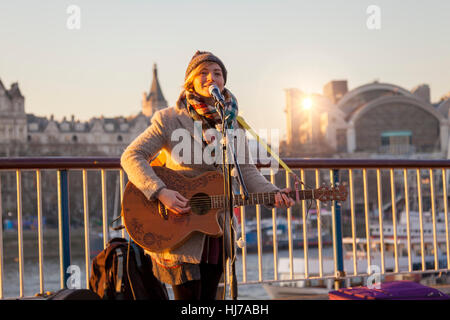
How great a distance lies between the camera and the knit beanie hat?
303cm

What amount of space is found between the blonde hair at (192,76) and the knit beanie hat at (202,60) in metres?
0.01

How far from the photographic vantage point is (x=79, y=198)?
151 ft

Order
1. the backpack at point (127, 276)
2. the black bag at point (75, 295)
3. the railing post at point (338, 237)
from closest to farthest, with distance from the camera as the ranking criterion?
the black bag at point (75, 295), the backpack at point (127, 276), the railing post at point (338, 237)

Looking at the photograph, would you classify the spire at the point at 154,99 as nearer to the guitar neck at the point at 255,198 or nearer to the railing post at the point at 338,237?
the railing post at the point at 338,237

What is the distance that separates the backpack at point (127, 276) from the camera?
3176mm

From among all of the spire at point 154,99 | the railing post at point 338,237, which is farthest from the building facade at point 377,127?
the railing post at point 338,237

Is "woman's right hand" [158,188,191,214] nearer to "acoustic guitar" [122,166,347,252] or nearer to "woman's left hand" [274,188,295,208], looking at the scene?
"acoustic guitar" [122,166,347,252]

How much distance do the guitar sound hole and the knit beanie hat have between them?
599 mm

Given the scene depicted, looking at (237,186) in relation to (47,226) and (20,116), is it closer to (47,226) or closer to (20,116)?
(47,226)

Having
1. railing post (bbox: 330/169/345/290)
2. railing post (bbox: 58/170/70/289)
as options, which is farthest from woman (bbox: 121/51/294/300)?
railing post (bbox: 330/169/345/290)

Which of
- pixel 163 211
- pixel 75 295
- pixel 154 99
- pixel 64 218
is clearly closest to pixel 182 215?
pixel 163 211

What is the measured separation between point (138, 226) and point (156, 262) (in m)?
0.20

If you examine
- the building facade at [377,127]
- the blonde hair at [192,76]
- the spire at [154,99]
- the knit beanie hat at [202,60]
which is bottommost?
the blonde hair at [192,76]

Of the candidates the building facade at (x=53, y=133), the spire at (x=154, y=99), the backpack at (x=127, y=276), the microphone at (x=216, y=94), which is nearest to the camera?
the microphone at (x=216, y=94)
